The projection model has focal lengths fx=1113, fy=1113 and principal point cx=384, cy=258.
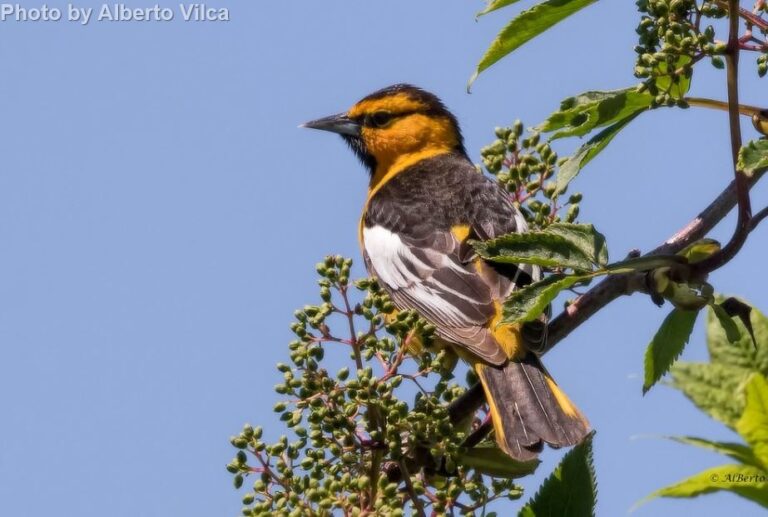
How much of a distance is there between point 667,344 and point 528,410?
0.77m

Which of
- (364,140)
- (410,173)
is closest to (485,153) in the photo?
(410,173)

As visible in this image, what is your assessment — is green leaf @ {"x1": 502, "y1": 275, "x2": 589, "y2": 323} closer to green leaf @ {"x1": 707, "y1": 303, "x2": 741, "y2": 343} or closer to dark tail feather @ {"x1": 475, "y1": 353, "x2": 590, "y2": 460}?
green leaf @ {"x1": 707, "y1": 303, "x2": 741, "y2": 343}

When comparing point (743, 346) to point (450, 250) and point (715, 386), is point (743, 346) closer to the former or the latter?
point (715, 386)

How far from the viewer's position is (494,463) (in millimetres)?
2674

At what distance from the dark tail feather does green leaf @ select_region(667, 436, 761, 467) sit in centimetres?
131

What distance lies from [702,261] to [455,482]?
715 mm

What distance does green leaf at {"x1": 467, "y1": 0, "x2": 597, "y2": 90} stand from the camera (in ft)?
7.34

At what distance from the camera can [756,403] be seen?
1.34 meters

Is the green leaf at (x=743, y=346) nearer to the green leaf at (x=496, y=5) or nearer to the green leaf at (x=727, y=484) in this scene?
the green leaf at (x=727, y=484)

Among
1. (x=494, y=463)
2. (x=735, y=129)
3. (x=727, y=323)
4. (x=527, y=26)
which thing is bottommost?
(x=727, y=323)

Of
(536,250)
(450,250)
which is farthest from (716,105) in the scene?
(450,250)

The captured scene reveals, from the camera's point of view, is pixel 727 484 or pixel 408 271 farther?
pixel 408 271

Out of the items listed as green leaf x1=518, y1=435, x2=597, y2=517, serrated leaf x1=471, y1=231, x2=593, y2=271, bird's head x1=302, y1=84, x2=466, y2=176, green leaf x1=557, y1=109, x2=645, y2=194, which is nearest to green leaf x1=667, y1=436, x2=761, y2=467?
green leaf x1=518, y1=435, x2=597, y2=517

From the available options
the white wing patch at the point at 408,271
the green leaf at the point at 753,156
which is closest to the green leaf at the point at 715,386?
the green leaf at the point at 753,156
